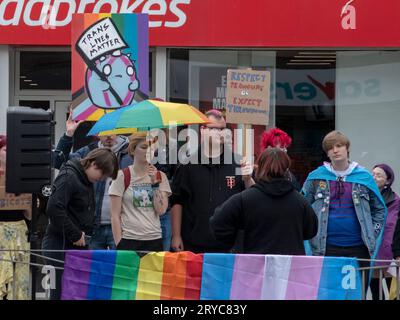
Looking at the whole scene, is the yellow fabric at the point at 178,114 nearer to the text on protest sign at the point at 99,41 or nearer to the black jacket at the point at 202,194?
the black jacket at the point at 202,194

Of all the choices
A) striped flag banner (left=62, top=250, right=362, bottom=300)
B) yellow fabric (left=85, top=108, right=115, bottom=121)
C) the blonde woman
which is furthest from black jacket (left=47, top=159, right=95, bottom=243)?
striped flag banner (left=62, top=250, right=362, bottom=300)

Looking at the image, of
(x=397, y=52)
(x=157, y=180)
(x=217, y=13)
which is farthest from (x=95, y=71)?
(x=397, y=52)

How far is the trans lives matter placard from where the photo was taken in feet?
31.1

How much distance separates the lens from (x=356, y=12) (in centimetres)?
1253

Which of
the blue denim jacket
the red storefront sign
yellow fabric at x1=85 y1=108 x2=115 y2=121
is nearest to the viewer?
the blue denim jacket

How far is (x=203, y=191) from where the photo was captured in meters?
8.71

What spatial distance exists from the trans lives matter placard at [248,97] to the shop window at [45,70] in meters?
4.24

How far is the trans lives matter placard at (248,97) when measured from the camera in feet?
31.1

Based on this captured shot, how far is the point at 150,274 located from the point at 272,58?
671cm

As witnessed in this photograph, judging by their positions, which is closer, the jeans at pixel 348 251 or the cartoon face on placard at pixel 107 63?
the jeans at pixel 348 251

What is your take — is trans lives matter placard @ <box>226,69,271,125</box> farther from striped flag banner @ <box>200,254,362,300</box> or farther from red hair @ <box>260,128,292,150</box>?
striped flag banner @ <box>200,254,362,300</box>

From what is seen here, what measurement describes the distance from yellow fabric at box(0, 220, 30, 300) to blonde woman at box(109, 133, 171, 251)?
3.21 feet

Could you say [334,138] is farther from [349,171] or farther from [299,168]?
[299,168]

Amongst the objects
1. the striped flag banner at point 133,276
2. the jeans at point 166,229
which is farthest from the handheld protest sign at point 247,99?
the striped flag banner at point 133,276
